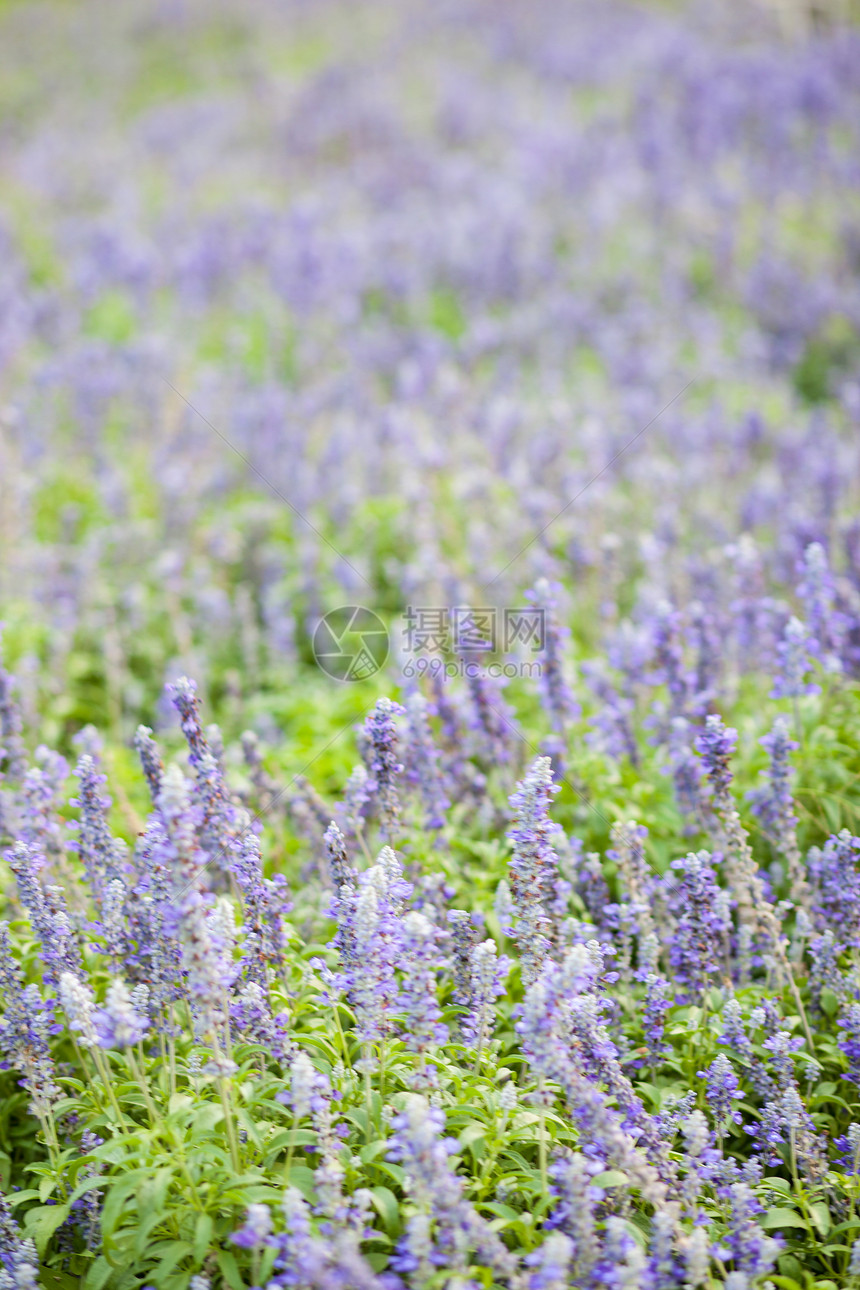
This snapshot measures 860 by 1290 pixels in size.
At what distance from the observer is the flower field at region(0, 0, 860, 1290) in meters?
3.04

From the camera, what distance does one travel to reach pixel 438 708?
5055mm

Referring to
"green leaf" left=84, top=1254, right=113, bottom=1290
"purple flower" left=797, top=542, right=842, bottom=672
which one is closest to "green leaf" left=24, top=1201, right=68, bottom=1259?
"green leaf" left=84, top=1254, right=113, bottom=1290

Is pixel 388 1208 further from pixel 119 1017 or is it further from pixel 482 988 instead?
pixel 119 1017

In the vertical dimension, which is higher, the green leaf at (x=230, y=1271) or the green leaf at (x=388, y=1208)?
the green leaf at (x=388, y=1208)

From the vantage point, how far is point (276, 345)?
478 inches

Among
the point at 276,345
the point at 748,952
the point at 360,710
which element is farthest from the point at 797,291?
the point at 748,952

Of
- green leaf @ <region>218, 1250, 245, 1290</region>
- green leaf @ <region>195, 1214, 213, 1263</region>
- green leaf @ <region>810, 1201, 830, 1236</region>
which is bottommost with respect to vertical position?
green leaf @ <region>810, 1201, 830, 1236</region>

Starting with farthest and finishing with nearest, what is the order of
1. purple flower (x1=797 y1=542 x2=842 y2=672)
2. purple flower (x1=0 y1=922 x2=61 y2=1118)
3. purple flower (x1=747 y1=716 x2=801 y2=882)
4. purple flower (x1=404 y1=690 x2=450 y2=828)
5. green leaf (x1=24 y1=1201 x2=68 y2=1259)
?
purple flower (x1=797 y1=542 x2=842 y2=672), purple flower (x1=404 y1=690 x2=450 y2=828), purple flower (x1=747 y1=716 x2=801 y2=882), purple flower (x1=0 y1=922 x2=61 y2=1118), green leaf (x1=24 y1=1201 x2=68 y2=1259)

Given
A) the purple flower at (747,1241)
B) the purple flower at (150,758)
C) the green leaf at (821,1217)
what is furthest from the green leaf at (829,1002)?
the purple flower at (150,758)

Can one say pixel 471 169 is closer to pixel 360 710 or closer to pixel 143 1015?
pixel 360 710

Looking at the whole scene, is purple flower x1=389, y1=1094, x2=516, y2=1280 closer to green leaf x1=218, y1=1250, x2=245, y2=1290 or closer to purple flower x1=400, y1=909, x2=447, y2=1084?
purple flower x1=400, y1=909, x2=447, y2=1084

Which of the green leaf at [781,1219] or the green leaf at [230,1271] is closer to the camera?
A: the green leaf at [230,1271]

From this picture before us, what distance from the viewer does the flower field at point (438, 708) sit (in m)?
3.04

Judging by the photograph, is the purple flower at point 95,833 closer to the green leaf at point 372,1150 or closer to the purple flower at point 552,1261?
the green leaf at point 372,1150
